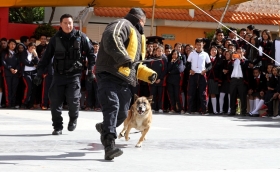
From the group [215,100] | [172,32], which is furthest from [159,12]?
[215,100]

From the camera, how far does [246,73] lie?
2053 centimetres

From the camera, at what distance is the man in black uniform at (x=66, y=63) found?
39.5 ft

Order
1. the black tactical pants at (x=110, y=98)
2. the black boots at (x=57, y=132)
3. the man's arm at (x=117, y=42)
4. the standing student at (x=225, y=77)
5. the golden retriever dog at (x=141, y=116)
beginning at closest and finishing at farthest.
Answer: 1. the man's arm at (x=117, y=42)
2. the black tactical pants at (x=110, y=98)
3. the golden retriever dog at (x=141, y=116)
4. the black boots at (x=57, y=132)
5. the standing student at (x=225, y=77)

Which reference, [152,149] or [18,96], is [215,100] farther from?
[152,149]

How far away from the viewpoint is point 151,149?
1050 centimetres

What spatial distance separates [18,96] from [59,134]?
9.36 metres

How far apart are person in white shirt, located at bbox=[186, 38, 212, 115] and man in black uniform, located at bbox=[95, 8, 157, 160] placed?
10.9 meters

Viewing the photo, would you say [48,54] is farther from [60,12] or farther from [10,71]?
[60,12]

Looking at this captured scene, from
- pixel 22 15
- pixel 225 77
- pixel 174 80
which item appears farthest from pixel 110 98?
pixel 22 15

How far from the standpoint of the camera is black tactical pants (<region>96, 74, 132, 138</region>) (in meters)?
9.11

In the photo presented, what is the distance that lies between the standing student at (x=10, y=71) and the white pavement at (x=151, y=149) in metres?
5.57

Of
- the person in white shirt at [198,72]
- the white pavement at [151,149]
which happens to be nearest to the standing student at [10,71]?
the person in white shirt at [198,72]

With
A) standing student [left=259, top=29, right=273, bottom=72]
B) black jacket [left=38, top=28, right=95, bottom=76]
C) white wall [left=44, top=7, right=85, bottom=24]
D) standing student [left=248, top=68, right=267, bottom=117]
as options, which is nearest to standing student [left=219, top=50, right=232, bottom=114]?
standing student [left=248, top=68, right=267, bottom=117]

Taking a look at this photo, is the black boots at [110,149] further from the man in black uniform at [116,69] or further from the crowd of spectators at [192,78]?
the crowd of spectators at [192,78]
